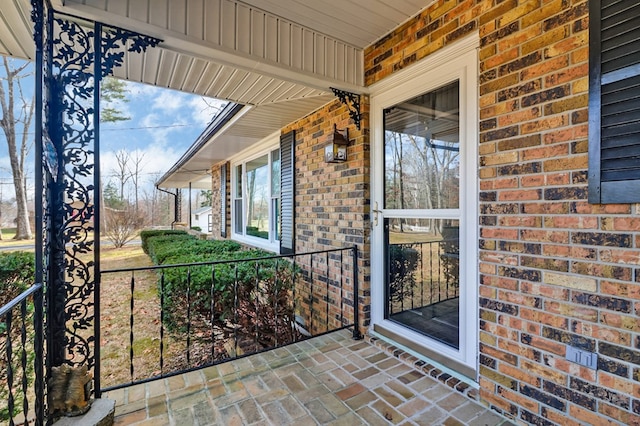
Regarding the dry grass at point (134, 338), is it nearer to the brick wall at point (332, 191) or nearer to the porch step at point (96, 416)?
the porch step at point (96, 416)

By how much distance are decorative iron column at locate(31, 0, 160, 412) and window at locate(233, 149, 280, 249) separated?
10.2ft

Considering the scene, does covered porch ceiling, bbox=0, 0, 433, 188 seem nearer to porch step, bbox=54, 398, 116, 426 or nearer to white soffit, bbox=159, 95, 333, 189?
white soffit, bbox=159, 95, 333, 189

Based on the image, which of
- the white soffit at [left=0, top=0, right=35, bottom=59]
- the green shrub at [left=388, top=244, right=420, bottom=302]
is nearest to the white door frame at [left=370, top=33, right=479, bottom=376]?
the green shrub at [left=388, top=244, right=420, bottom=302]

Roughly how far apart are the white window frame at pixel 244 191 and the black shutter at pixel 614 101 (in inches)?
152

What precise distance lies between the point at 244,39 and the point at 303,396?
2498 millimetres

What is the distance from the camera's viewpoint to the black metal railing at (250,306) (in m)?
2.98

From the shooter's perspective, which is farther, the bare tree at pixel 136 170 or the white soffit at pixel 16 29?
the bare tree at pixel 136 170

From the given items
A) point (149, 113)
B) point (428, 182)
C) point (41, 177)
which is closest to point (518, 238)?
point (428, 182)

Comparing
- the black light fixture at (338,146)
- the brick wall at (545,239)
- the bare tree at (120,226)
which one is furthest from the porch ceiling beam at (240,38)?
the bare tree at (120,226)

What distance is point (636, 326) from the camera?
4.36 feet

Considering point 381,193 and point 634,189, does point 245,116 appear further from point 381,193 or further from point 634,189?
point 634,189

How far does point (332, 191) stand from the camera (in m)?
3.29

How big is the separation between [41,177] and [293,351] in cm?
214

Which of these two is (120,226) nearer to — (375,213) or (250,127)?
(250,127)
